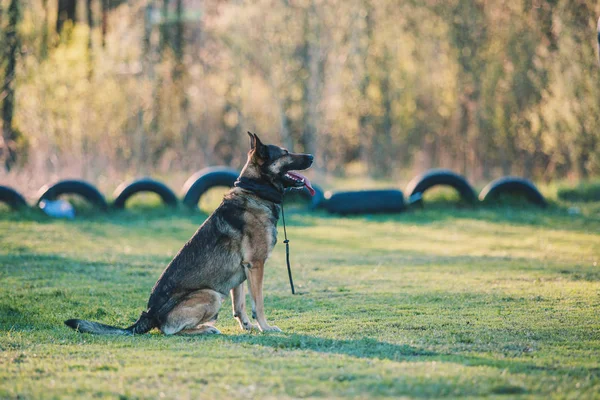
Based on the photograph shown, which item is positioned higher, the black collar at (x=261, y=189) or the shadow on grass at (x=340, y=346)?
the black collar at (x=261, y=189)

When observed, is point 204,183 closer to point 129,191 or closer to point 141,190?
point 141,190

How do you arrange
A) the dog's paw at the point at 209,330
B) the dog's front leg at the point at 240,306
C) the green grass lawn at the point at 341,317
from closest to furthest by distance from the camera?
1. the green grass lawn at the point at 341,317
2. the dog's paw at the point at 209,330
3. the dog's front leg at the point at 240,306

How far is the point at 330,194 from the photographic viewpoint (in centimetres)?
1816

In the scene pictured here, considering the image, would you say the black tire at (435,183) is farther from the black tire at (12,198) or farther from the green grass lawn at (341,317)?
the black tire at (12,198)

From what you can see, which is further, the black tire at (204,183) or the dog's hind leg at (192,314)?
the black tire at (204,183)

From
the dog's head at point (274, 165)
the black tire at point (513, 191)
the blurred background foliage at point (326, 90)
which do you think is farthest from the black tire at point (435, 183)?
the dog's head at point (274, 165)

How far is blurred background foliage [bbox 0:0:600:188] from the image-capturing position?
21.3 m

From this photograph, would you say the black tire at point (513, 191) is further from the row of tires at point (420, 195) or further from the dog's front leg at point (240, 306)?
the dog's front leg at point (240, 306)

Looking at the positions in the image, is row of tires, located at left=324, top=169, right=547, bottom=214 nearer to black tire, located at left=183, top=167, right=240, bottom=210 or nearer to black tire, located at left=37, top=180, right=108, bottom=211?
black tire, located at left=183, top=167, right=240, bottom=210

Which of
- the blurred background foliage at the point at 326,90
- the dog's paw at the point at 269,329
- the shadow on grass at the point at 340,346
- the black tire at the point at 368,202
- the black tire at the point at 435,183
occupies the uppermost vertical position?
the blurred background foliage at the point at 326,90

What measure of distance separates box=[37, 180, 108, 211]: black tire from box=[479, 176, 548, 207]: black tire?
29.4 feet

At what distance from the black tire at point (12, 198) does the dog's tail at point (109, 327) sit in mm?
11044

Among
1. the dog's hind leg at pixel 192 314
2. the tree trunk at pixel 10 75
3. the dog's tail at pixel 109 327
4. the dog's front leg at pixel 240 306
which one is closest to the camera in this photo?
the dog's tail at pixel 109 327

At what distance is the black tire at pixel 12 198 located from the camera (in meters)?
17.5
